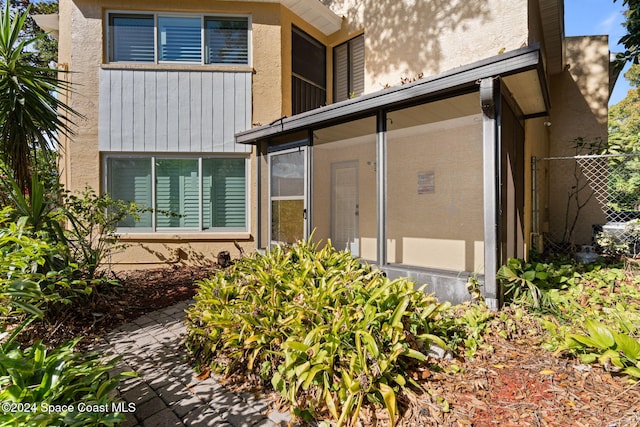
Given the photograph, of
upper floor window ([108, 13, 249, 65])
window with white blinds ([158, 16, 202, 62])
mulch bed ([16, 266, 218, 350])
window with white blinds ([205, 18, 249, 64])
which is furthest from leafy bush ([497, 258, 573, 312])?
window with white blinds ([158, 16, 202, 62])

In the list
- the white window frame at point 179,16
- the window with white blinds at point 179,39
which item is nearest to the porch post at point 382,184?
the white window frame at point 179,16

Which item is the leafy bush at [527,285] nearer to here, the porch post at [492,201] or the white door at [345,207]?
the porch post at [492,201]

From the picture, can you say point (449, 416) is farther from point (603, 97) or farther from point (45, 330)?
point (603, 97)

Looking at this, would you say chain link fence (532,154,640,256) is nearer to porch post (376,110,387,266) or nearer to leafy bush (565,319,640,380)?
porch post (376,110,387,266)

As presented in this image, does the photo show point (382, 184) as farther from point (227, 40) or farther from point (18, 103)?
point (227, 40)

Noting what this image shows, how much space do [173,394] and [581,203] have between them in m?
8.23

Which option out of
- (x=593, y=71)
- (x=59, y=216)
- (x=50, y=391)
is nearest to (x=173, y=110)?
(x=59, y=216)

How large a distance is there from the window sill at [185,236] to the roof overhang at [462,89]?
8.83 feet

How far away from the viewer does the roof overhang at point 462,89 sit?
3.12 metres

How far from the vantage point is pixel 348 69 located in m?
7.70

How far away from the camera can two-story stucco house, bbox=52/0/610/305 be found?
5.74 m

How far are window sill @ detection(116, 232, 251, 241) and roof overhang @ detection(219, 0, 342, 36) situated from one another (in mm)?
5140

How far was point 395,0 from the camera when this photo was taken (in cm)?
611

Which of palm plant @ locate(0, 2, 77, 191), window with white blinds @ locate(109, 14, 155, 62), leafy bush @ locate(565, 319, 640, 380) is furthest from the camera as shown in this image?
window with white blinds @ locate(109, 14, 155, 62)
